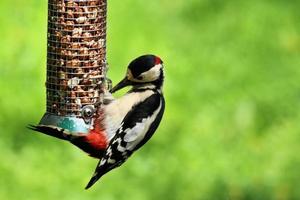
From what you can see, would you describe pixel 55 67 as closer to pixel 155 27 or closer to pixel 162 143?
pixel 162 143

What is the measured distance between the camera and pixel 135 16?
447 inches

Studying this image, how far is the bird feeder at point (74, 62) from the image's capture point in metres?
6.64

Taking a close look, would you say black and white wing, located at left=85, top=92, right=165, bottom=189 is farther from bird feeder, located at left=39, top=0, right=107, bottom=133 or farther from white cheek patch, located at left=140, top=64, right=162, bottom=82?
bird feeder, located at left=39, top=0, right=107, bottom=133

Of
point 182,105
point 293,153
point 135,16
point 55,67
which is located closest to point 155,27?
point 135,16

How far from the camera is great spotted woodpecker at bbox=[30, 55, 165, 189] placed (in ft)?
21.0

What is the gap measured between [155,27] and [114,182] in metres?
2.73

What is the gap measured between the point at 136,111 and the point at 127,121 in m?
0.07

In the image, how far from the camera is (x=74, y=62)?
21.9 feet

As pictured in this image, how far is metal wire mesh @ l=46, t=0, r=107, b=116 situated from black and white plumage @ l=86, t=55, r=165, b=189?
21 cm

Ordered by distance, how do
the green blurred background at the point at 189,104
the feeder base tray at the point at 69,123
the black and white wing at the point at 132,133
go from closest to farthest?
the black and white wing at the point at 132,133 → the feeder base tray at the point at 69,123 → the green blurred background at the point at 189,104

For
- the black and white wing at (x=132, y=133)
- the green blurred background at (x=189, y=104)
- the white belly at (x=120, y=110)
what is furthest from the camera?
the green blurred background at (x=189, y=104)

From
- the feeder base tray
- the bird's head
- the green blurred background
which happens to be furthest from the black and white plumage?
the green blurred background

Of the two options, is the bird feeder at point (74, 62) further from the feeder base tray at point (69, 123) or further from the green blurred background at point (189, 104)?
the green blurred background at point (189, 104)

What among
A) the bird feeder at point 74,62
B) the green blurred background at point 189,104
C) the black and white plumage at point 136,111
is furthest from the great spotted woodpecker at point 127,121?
the green blurred background at point 189,104
